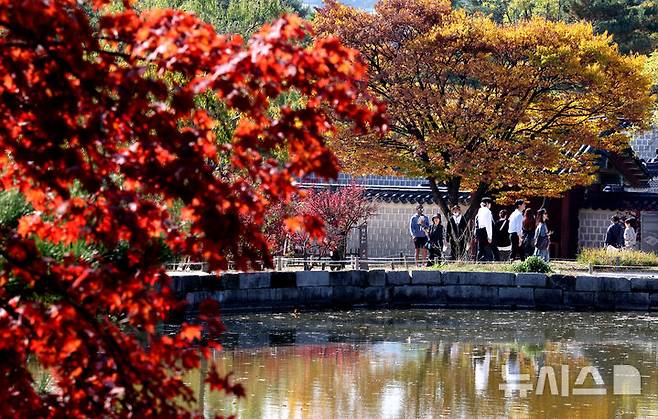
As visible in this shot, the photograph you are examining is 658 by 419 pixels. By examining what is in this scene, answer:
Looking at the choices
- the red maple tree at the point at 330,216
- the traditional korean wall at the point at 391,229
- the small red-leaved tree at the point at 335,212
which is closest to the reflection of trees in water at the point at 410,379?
the red maple tree at the point at 330,216

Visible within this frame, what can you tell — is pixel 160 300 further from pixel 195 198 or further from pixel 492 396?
pixel 492 396

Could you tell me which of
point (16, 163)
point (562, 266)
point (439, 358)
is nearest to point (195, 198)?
point (16, 163)

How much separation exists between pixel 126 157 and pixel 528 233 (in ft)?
72.6

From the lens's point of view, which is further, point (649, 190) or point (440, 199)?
point (649, 190)

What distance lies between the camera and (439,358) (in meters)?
17.7

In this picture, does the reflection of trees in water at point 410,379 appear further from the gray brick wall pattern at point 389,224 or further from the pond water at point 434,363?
the gray brick wall pattern at point 389,224

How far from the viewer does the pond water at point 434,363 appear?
538 inches

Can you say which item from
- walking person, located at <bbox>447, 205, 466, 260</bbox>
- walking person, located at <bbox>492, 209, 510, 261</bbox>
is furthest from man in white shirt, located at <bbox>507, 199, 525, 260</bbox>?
walking person, located at <bbox>447, 205, 466, 260</bbox>

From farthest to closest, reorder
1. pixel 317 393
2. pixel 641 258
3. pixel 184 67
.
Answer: pixel 641 258
pixel 317 393
pixel 184 67

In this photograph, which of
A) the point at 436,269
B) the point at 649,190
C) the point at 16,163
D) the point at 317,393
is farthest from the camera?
the point at 649,190

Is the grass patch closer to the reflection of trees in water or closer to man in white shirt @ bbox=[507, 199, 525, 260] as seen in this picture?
man in white shirt @ bbox=[507, 199, 525, 260]

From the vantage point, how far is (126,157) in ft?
17.4

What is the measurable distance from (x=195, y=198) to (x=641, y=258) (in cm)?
2253

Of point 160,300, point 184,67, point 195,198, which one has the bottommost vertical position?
point 160,300
